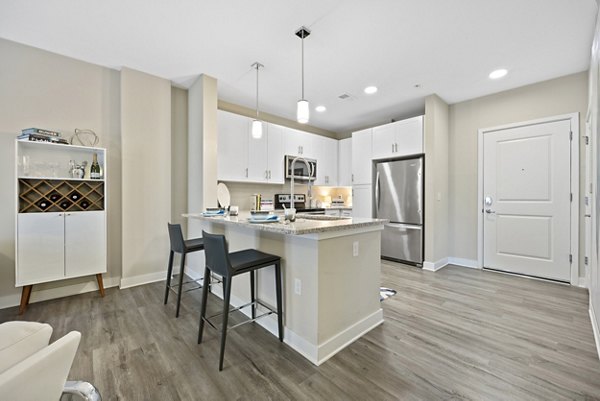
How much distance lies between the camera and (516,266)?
363cm

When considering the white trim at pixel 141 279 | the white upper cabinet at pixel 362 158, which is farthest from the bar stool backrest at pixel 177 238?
the white upper cabinet at pixel 362 158

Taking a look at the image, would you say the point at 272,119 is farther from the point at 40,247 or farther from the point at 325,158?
the point at 40,247

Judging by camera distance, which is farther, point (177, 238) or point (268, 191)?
point (268, 191)

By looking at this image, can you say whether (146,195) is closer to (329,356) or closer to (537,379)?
(329,356)

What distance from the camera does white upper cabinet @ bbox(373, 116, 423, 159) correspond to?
4062 mm

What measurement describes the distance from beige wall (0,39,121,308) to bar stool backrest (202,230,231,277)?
203 centimetres

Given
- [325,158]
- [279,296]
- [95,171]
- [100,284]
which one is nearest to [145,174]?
[95,171]

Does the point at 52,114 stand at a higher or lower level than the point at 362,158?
higher

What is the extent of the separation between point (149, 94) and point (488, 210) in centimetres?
509

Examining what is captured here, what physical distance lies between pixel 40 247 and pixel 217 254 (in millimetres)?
2087

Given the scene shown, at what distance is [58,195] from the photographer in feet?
8.99

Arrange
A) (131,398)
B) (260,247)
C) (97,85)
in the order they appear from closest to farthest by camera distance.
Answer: (131,398) → (260,247) → (97,85)

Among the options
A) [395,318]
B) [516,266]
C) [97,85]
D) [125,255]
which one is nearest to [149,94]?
[97,85]

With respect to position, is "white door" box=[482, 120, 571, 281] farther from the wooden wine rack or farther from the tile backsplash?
the wooden wine rack
